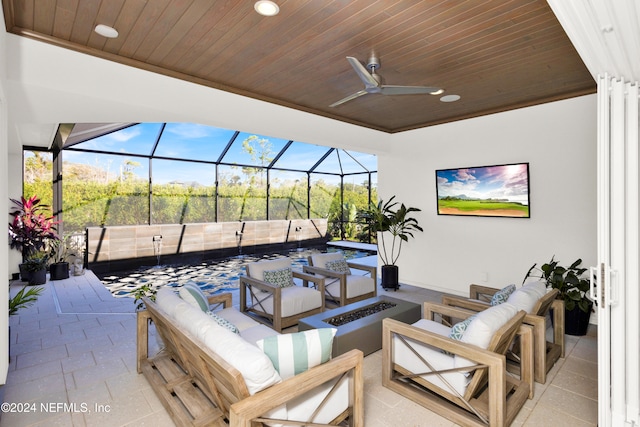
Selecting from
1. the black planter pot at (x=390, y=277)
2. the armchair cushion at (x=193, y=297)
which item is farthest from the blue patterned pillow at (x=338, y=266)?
the armchair cushion at (x=193, y=297)

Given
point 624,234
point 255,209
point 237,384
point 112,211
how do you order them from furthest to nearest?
point 255,209, point 112,211, point 624,234, point 237,384

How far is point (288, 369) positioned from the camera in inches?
74.2

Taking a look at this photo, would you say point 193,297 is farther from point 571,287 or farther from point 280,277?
point 571,287

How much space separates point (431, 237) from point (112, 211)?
7.53m

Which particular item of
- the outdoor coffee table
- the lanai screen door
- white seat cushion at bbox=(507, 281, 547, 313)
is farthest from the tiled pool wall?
the lanai screen door

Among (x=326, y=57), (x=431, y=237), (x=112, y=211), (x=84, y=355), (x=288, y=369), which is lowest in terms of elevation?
(x=84, y=355)

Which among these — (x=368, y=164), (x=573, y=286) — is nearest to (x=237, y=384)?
(x=573, y=286)

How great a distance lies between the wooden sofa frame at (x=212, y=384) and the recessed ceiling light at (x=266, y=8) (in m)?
2.27

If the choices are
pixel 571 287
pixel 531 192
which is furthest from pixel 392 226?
pixel 571 287

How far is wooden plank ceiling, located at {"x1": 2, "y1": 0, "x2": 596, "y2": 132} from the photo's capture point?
2.37m

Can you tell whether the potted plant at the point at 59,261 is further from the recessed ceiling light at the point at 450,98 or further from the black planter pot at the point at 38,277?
the recessed ceiling light at the point at 450,98

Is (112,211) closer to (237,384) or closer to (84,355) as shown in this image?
(84,355)

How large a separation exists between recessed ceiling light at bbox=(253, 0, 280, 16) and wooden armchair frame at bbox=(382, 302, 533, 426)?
254 cm

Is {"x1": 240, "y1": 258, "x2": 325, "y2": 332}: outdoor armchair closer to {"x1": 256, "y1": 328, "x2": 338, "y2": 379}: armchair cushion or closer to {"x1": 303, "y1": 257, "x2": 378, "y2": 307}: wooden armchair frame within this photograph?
{"x1": 303, "y1": 257, "x2": 378, "y2": 307}: wooden armchair frame
